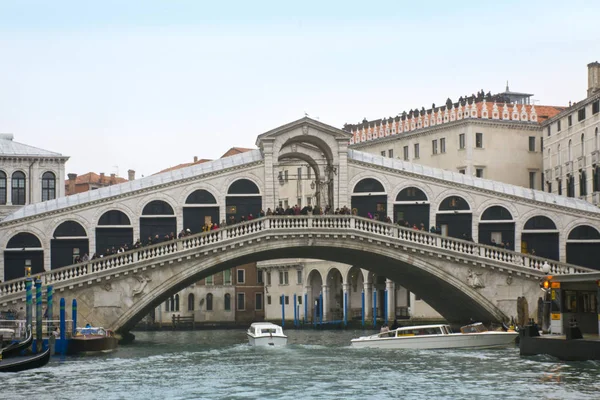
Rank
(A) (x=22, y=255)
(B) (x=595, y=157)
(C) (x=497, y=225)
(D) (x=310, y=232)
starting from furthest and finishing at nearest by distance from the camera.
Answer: (B) (x=595, y=157)
(C) (x=497, y=225)
(A) (x=22, y=255)
(D) (x=310, y=232)

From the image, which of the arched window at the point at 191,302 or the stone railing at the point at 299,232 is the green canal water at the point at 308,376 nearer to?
the stone railing at the point at 299,232

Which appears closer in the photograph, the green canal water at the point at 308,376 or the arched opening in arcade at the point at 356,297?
the green canal water at the point at 308,376

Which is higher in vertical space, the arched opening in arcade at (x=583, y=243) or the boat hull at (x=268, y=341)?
the arched opening in arcade at (x=583, y=243)

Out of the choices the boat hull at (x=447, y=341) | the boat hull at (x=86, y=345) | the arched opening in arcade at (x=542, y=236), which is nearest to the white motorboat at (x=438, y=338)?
the boat hull at (x=447, y=341)

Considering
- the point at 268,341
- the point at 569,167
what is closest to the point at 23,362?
the point at 268,341

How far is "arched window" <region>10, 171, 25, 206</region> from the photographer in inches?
2210

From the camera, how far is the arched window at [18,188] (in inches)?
2210

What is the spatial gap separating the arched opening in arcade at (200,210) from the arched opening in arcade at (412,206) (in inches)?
293

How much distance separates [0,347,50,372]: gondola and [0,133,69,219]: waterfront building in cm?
1889

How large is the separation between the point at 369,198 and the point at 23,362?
67.8 feet

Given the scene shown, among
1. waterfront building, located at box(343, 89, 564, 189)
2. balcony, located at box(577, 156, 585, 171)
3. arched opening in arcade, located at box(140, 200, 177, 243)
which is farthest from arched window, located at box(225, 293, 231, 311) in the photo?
arched opening in arcade, located at box(140, 200, 177, 243)

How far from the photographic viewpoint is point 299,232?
50.0 meters

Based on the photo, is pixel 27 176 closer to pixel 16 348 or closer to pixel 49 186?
pixel 49 186

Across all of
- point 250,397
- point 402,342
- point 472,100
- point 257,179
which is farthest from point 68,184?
point 250,397
